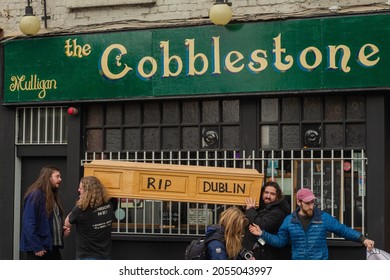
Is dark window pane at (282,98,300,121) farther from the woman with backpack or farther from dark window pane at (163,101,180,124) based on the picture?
the woman with backpack

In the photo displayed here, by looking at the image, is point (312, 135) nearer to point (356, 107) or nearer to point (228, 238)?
point (356, 107)

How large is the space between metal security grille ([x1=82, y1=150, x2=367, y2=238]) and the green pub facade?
1 centimetres

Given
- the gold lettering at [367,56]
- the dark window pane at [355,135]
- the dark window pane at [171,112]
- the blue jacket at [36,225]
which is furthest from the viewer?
the dark window pane at [171,112]

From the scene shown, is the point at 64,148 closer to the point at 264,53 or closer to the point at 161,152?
the point at 161,152

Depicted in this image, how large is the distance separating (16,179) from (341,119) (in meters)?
5.09

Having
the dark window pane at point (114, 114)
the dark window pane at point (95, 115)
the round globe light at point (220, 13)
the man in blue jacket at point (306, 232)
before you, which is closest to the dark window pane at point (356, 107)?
the round globe light at point (220, 13)

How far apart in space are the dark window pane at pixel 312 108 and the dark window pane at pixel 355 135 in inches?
17.2

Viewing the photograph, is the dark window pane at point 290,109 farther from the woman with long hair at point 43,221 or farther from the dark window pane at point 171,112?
the woman with long hair at point 43,221

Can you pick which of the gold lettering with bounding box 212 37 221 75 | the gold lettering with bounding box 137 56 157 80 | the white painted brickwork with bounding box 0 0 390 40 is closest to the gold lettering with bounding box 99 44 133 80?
the gold lettering with bounding box 137 56 157 80

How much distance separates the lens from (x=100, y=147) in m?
11.3

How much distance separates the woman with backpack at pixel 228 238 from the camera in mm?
7320

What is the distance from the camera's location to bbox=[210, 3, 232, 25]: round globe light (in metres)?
10.1

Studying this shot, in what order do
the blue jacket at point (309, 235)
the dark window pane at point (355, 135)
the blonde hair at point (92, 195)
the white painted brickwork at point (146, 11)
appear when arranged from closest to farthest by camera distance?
the blue jacket at point (309, 235)
the blonde hair at point (92, 195)
the dark window pane at point (355, 135)
the white painted brickwork at point (146, 11)
